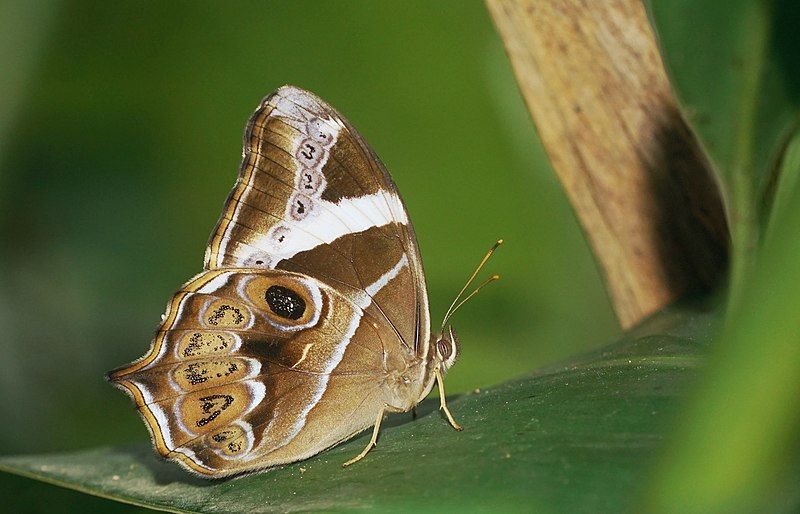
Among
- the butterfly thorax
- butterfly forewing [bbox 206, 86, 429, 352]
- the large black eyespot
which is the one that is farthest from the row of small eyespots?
the butterfly thorax

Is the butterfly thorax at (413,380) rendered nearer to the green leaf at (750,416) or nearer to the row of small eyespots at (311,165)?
the row of small eyespots at (311,165)

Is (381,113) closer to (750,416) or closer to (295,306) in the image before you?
(295,306)

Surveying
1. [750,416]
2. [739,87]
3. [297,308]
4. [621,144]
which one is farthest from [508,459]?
[621,144]

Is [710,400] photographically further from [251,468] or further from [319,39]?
[319,39]

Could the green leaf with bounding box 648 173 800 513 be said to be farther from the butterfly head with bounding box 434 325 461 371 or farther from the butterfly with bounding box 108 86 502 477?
the butterfly head with bounding box 434 325 461 371

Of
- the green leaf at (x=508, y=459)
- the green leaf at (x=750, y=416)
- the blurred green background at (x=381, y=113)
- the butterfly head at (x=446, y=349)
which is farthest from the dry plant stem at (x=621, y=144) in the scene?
the green leaf at (x=750, y=416)

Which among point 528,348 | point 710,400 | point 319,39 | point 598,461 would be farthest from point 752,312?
point 319,39
